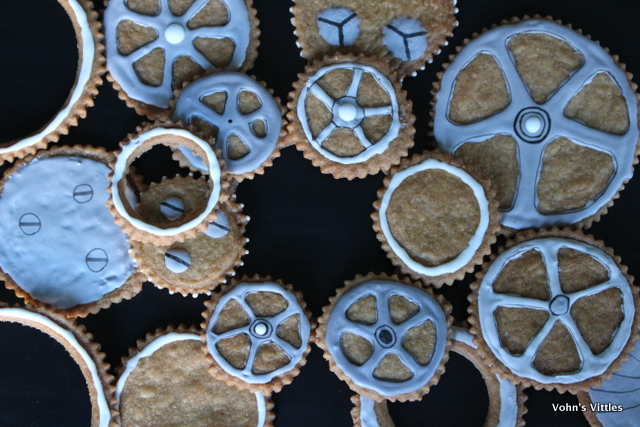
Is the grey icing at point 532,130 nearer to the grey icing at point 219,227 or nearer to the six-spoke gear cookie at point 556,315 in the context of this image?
the six-spoke gear cookie at point 556,315

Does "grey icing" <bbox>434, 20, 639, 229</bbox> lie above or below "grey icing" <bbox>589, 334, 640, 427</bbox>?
above

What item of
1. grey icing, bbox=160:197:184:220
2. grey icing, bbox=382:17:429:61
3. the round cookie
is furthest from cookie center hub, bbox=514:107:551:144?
the round cookie

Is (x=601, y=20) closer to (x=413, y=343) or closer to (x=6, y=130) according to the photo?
(x=413, y=343)

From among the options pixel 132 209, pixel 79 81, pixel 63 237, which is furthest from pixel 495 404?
pixel 79 81

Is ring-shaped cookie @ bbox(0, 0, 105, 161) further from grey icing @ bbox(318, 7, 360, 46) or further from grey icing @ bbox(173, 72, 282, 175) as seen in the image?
grey icing @ bbox(318, 7, 360, 46)

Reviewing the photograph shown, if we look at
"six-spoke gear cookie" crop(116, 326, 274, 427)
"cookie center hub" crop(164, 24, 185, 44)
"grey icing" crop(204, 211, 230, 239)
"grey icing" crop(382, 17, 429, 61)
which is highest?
"grey icing" crop(382, 17, 429, 61)

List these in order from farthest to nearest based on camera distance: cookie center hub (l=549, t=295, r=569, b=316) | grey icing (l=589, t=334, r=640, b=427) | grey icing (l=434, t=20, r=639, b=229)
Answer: grey icing (l=589, t=334, r=640, b=427) < grey icing (l=434, t=20, r=639, b=229) < cookie center hub (l=549, t=295, r=569, b=316)

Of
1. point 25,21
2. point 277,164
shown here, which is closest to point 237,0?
point 277,164

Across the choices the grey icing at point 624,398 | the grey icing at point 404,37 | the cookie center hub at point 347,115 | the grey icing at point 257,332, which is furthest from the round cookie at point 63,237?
the grey icing at point 624,398
